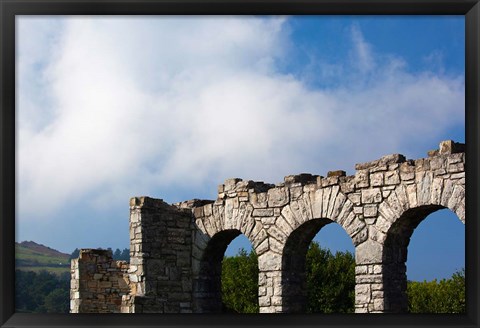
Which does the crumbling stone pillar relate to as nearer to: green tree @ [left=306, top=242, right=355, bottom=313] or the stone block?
the stone block

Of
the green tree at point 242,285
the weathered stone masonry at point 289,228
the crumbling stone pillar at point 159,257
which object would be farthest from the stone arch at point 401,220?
the green tree at point 242,285

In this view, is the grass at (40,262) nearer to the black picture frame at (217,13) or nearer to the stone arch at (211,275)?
the stone arch at (211,275)

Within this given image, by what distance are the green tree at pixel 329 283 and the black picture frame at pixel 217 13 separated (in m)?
24.1

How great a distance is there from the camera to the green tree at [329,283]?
93.5 feet

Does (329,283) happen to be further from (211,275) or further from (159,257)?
(159,257)

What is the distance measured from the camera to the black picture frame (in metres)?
4.55

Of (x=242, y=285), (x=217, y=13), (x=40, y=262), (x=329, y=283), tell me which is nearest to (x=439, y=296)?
(x=329, y=283)

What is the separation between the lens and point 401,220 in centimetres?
1195

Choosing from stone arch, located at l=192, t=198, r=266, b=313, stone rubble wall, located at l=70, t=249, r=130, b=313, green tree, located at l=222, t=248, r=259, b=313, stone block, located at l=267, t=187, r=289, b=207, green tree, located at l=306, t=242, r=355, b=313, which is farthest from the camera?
green tree, located at l=222, t=248, r=259, b=313

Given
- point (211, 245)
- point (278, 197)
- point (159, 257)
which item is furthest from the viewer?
point (211, 245)

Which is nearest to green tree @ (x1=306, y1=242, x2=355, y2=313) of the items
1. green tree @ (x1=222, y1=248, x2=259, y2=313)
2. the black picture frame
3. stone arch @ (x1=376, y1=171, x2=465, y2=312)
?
green tree @ (x1=222, y1=248, x2=259, y2=313)

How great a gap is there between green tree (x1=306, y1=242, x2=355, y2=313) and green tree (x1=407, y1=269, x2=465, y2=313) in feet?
8.69

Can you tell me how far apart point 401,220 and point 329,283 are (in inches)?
687

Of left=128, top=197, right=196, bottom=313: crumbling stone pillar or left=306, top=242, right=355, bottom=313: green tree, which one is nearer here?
left=128, top=197, right=196, bottom=313: crumbling stone pillar
